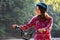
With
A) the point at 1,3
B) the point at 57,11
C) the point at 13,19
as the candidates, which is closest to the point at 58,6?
the point at 57,11

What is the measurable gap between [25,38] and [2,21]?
2.91 feet

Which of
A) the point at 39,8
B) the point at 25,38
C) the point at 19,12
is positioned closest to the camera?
the point at 25,38

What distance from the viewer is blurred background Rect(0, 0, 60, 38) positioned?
211 centimetres

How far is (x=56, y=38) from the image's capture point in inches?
86.5

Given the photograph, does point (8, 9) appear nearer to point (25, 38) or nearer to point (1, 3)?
point (1, 3)

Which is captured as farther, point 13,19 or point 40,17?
point 13,19

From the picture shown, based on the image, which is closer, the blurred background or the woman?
the woman

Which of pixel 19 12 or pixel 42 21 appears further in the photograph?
pixel 19 12

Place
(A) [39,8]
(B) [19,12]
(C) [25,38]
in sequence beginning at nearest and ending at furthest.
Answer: (C) [25,38]
(A) [39,8]
(B) [19,12]

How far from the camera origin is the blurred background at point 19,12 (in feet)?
6.93

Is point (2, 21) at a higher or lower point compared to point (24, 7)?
lower

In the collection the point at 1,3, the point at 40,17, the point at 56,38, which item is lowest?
the point at 56,38

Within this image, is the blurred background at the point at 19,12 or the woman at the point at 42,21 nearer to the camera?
the woman at the point at 42,21

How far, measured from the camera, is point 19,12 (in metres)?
2.12
